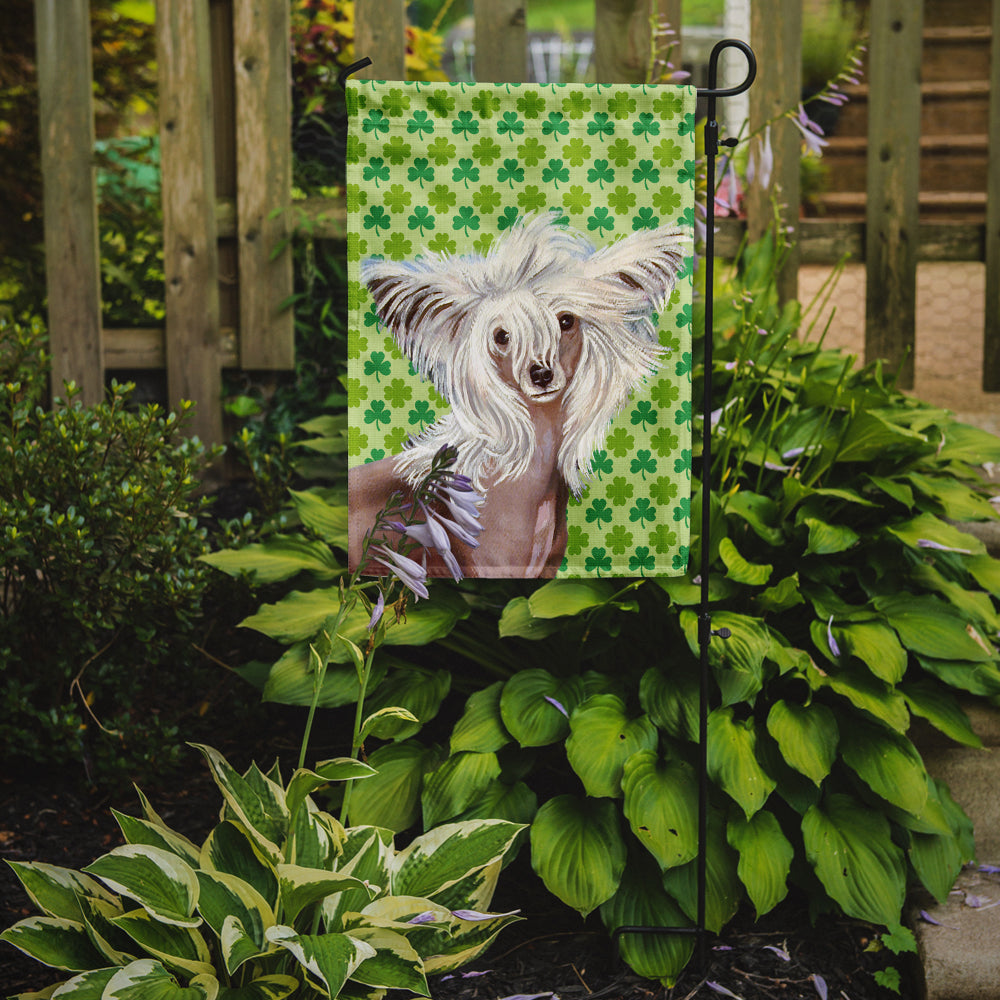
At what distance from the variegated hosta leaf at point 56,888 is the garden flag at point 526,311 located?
69cm

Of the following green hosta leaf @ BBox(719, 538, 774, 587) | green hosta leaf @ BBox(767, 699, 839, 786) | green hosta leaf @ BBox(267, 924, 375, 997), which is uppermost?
green hosta leaf @ BBox(719, 538, 774, 587)

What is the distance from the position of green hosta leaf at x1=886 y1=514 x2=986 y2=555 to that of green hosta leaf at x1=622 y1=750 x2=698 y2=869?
0.71 metres

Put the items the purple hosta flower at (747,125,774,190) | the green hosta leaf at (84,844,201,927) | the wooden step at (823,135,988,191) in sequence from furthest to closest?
1. the wooden step at (823,135,988,191)
2. the purple hosta flower at (747,125,774,190)
3. the green hosta leaf at (84,844,201,927)

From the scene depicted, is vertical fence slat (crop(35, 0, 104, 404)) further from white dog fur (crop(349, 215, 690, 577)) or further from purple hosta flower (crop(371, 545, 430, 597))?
purple hosta flower (crop(371, 545, 430, 597))

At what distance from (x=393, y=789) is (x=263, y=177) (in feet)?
6.82

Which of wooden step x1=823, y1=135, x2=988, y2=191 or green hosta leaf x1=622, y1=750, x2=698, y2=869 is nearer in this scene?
green hosta leaf x1=622, y1=750, x2=698, y2=869

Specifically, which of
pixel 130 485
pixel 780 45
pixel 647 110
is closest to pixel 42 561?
pixel 130 485

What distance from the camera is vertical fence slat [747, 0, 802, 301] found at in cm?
318

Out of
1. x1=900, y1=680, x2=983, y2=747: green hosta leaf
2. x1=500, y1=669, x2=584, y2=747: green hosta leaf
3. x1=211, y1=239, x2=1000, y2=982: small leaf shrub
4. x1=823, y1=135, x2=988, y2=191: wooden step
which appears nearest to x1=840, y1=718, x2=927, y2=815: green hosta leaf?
x1=211, y1=239, x2=1000, y2=982: small leaf shrub

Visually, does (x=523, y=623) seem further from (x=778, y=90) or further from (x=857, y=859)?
(x=778, y=90)

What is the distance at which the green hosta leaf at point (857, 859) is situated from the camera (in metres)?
1.88

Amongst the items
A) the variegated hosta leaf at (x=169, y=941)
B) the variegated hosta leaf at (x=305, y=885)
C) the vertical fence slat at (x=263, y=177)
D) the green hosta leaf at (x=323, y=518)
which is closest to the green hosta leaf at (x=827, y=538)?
the green hosta leaf at (x=323, y=518)

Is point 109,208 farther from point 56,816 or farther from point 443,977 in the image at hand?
point 443,977

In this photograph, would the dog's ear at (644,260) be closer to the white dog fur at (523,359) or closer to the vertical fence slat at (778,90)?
the white dog fur at (523,359)
